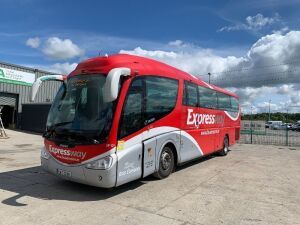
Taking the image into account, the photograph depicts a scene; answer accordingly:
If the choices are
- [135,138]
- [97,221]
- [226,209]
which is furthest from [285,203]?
[97,221]

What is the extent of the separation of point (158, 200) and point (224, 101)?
345 inches

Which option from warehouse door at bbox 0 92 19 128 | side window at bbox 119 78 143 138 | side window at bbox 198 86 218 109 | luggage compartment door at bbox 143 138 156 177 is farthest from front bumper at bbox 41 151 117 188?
warehouse door at bbox 0 92 19 128

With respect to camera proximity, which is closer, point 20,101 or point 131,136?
point 131,136

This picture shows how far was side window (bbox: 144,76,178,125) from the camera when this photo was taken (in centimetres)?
777

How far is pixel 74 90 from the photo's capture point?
7.32 meters

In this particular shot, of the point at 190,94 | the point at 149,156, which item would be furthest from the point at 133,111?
the point at 190,94

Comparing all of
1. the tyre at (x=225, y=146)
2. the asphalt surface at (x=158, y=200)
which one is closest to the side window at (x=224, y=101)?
the tyre at (x=225, y=146)

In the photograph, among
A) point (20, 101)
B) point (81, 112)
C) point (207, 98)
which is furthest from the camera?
point (20, 101)

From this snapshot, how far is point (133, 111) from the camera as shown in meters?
7.12

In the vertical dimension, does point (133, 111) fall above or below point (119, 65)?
below

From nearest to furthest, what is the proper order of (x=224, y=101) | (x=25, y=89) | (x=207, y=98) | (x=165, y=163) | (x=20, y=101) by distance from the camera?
(x=165, y=163)
(x=207, y=98)
(x=224, y=101)
(x=20, y=101)
(x=25, y=89)

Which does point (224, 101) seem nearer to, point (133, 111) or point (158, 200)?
point (133, 111)

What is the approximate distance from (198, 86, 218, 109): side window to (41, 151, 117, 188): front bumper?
5.57 metres

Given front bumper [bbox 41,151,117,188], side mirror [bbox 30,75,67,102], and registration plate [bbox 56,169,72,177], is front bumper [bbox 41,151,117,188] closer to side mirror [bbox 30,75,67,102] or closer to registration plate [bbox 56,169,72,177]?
registration plate [bbox 56,169,72,177]
